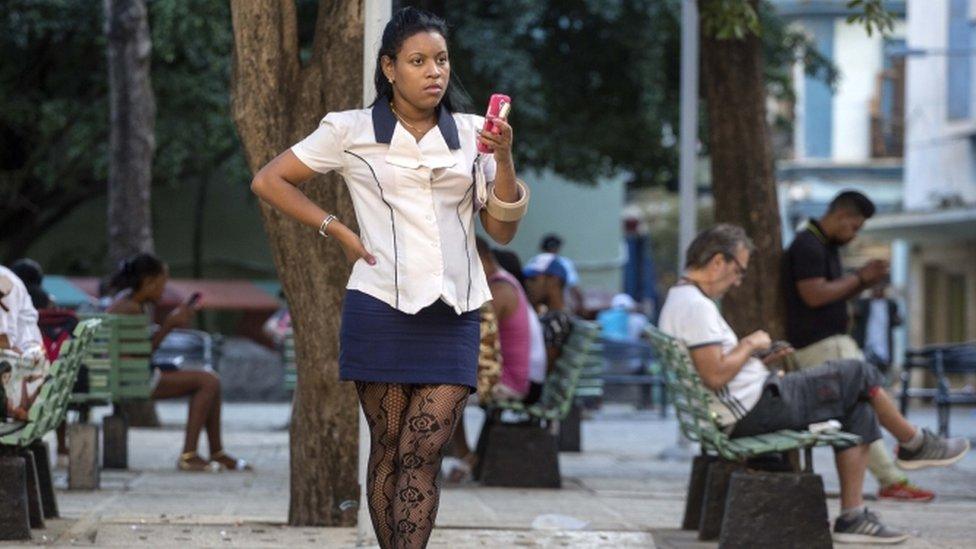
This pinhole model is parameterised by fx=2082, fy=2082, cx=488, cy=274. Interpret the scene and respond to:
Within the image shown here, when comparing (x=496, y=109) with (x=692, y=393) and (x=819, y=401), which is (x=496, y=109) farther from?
(x=819, y=401)

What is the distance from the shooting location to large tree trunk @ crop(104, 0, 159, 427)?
1784cm

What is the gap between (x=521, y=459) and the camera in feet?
39.2

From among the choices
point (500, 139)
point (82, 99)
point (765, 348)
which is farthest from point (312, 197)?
point (82, 99)

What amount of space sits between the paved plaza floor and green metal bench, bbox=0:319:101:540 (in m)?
0.11

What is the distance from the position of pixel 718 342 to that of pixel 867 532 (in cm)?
110

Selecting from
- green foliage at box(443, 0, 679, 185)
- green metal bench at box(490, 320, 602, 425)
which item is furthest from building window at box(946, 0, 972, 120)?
green metal bench at box(490, 320, 602, 425)

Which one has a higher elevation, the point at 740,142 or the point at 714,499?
the point at 740,142

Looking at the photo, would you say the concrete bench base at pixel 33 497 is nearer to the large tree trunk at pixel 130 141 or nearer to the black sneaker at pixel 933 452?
the black sneaker at pixel 933 452

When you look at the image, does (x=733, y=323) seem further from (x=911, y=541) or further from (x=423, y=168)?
(x=423, y=168)

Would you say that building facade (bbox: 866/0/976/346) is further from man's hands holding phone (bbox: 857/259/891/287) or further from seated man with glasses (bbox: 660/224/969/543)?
seated man with glasses (bbox: 660/224/969/543)

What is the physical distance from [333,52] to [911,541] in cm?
326

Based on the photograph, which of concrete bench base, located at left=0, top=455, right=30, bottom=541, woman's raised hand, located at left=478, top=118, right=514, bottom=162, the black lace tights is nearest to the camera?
woman's raised hand, located at left=478, top=118, right=514, bottom=162

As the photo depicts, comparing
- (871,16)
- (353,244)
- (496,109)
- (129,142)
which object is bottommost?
(353,244)

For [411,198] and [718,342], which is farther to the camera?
[718,342]
